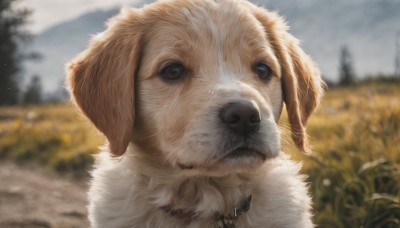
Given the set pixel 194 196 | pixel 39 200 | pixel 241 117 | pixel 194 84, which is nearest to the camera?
pixel 241 117

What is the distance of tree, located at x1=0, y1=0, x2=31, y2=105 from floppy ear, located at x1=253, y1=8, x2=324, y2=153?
82.9 ft

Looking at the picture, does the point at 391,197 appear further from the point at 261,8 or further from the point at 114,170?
A: the point at 114,170

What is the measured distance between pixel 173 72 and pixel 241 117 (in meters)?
0.82

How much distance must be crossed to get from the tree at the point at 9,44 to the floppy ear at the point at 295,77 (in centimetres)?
2528

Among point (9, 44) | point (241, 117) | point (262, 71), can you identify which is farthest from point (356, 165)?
point (9, 44)

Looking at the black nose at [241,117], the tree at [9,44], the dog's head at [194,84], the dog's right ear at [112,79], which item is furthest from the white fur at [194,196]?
the tree at [9,44]

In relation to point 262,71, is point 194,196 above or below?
below

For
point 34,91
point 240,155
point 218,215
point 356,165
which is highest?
point 240,155

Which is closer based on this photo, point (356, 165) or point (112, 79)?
point (112, 79)

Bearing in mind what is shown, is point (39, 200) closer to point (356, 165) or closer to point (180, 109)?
point (356, 165)

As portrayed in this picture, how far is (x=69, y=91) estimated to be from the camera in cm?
442

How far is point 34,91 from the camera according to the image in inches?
1484

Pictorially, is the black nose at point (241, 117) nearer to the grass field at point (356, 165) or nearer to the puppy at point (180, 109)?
the puppy at point (180, 109)

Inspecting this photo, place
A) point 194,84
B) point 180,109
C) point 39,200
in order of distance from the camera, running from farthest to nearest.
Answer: point 39,200 → point 194,84 → point 180,109
